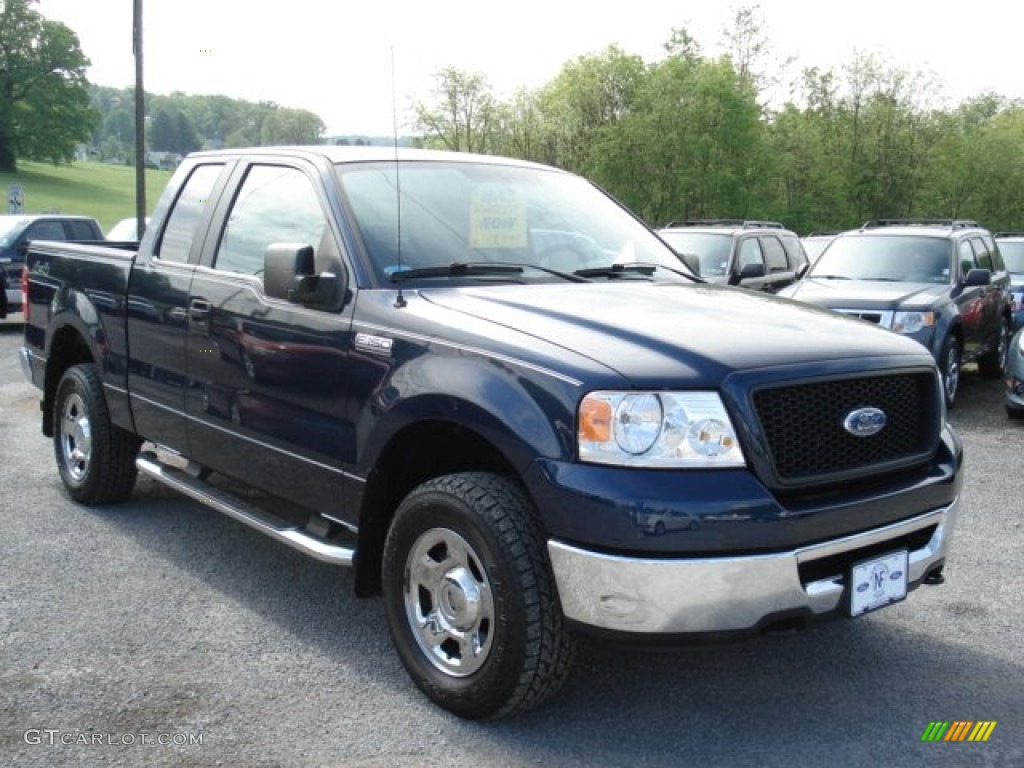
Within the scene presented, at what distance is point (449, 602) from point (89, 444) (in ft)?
10.8

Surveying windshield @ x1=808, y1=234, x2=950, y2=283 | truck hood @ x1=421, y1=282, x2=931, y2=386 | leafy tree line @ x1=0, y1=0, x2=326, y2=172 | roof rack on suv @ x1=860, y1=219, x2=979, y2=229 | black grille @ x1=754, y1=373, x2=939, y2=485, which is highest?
leafy tree line @ x1=0, y1=0, x2=326, y2=172

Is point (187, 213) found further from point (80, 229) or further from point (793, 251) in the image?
point (80, 229)

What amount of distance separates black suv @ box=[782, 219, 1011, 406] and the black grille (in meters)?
6.27

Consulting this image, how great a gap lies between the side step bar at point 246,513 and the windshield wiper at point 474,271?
103 centimetres

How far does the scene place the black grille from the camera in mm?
3234

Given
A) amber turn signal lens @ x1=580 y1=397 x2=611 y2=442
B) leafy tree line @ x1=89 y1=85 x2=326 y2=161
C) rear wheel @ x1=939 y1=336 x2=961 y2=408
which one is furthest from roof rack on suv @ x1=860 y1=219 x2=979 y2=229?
amber turn signal lens @ x1=580 y1=397 x2=611 y2=442

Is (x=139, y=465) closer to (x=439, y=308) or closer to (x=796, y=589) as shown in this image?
(x=439, y=308)

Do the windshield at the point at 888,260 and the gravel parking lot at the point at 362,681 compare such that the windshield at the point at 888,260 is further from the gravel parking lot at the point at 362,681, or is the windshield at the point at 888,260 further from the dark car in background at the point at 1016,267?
the gravel parking lot at the point at 362,681

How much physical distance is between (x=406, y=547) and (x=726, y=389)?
123cm

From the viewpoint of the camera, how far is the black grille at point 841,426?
323 centimetres

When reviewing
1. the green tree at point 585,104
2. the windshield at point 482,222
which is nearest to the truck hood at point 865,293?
the windshield at point 482,222

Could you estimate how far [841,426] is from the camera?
3.38 metres

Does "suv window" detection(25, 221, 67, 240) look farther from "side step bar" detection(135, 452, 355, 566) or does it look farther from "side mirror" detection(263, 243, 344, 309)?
"side mirror" detection(263, 243, 344, 309)

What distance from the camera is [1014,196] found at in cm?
5291
